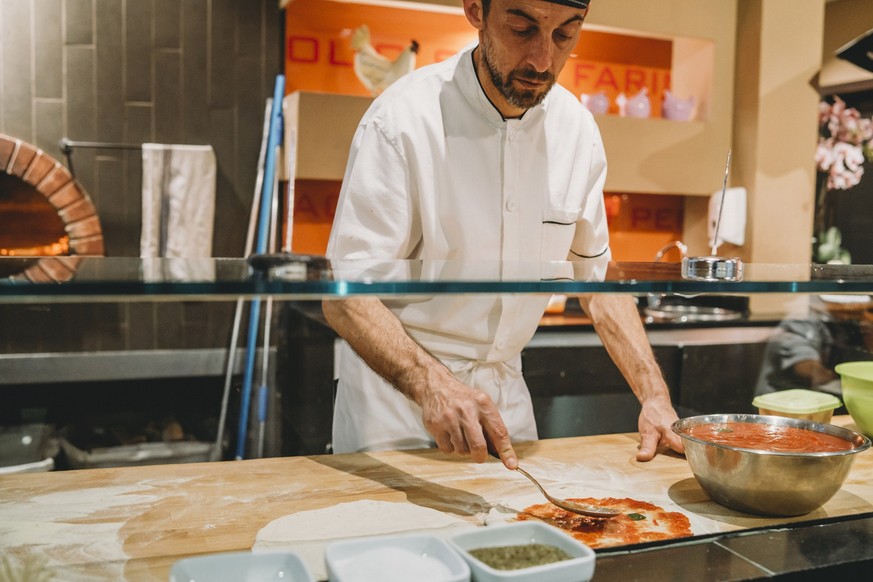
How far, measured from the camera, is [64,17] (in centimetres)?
385

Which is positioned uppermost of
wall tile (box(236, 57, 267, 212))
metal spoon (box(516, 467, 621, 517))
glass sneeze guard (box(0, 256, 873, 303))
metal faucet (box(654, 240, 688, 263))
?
wall tile (box(236, 57, 267, 212))

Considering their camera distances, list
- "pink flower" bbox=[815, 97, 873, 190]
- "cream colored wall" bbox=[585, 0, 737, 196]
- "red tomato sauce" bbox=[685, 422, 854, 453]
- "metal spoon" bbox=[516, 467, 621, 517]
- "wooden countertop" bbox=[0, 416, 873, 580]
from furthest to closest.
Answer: "pink flower" bbox=[815, 97, 873, 190] → "cream colored wall" bbox=[585, 0, 737, 196] → "red tomato sauce" bbox=[685, 422, 854, 453] → "metal spoon" bbox=[516, 467, 621, 517] → "wooden countertop" bbox=[0, 416, 873, 580]

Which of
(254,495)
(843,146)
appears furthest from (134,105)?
(843,146)

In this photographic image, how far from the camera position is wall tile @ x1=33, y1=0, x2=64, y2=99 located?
12.5 ft

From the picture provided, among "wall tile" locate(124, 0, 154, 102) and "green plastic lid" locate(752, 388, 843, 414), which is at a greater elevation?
"wall tile" locate(124, 0, 154, 102)

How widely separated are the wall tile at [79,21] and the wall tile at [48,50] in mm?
37

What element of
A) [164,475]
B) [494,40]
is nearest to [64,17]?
[494,40]

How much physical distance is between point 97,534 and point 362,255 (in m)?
0.82

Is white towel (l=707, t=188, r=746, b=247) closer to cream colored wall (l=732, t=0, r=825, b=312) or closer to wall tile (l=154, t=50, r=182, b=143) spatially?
cream colored wall (l=732, t=0, r=825, b=312)

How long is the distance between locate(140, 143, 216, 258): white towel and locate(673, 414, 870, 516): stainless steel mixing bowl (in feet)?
10.1

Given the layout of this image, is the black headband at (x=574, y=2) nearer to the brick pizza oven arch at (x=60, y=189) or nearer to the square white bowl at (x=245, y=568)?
the square white bowl at (x=245, y=568)

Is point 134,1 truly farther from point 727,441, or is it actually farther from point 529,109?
point 727,441

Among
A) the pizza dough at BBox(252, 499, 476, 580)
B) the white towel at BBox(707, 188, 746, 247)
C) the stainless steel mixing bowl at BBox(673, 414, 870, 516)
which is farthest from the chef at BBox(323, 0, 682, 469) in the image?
the white towel at BBox(707, 188, 746, 247)

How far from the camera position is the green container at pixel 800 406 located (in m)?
1.69
